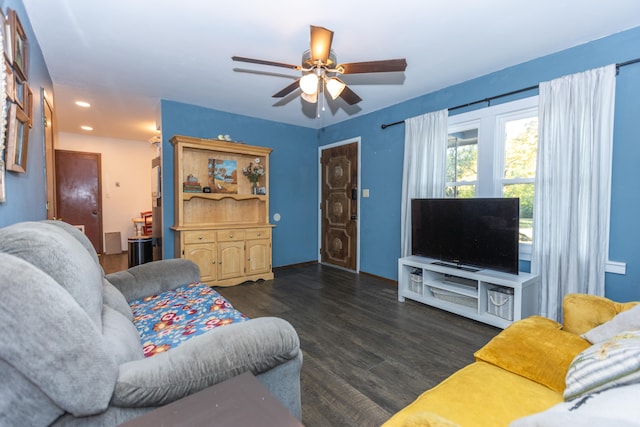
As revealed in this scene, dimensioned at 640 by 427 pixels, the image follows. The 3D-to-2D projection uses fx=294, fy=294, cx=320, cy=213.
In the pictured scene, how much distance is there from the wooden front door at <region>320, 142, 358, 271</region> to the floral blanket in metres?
2.91

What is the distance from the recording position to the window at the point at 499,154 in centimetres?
292

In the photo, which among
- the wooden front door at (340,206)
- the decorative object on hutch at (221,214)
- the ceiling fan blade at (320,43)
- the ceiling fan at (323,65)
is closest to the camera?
the ceiling fan blade at (320,43)

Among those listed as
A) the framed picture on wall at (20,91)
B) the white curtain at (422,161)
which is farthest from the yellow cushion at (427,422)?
the white curtain at (422,161)

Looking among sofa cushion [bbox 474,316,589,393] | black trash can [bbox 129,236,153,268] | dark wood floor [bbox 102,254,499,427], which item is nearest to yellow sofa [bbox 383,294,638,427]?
sofa cushion [bbox 474,316,589,393]

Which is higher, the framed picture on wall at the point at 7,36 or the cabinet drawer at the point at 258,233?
the framed picture on wall at the point at 7,36

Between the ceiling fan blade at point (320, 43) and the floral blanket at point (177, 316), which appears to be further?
the ceiling fan blade at point (320, 43)

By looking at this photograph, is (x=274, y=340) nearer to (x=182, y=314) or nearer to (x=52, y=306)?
(x=52, y=306)

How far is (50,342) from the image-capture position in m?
0.79

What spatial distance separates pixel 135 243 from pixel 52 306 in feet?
13.1

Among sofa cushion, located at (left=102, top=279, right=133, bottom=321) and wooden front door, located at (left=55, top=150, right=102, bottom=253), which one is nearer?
sofa cushion, located at (left=102, top=279, right=133, bottom=321)

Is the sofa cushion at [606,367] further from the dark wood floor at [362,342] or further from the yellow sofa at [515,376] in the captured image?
the dark wood floor at [362,342]

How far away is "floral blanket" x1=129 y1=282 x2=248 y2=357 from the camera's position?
1.53 meters

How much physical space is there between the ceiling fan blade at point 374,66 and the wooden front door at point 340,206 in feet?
8.01

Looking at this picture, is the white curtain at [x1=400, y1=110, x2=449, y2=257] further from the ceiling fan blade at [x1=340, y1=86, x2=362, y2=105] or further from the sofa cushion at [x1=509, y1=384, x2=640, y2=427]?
the sofa cushion at [x1=509, y1=384, x2=640, y2=427]
